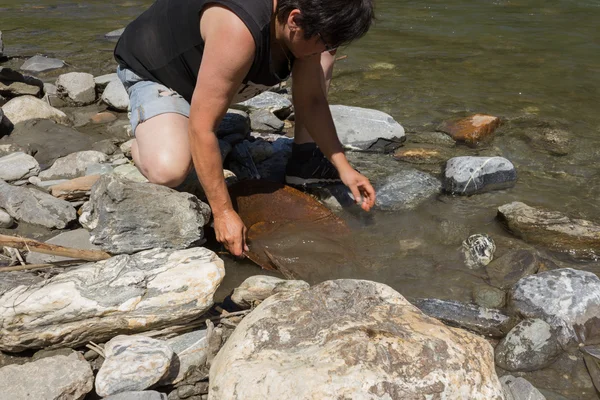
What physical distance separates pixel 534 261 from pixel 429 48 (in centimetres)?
448

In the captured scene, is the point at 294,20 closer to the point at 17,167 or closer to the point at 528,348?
the point at 528,348

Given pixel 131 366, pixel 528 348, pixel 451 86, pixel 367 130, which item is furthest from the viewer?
pixel 451 86

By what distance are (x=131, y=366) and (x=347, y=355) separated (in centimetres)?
77

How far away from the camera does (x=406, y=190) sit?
388cm

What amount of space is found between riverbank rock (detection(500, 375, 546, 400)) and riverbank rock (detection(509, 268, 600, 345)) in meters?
0.45

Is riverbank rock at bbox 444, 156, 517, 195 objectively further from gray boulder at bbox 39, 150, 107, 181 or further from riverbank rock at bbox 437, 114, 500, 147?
gray boulder at bbox 39, 150, 107, 181

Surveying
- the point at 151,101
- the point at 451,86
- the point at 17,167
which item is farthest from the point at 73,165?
the point at 451,86

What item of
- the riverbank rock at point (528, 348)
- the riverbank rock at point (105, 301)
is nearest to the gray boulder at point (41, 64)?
the riverbank rock at point (105, 301)

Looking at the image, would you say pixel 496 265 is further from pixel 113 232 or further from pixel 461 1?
pixel 461 1

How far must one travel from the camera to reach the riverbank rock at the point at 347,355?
6.31 ft

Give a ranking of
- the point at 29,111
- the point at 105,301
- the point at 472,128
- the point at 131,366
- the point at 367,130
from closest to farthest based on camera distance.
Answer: the point at 131,366 < the point at 105,301 < the point at 367,130 < the point at 472,128 < the point at 29,111

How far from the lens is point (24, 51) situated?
7.15 m

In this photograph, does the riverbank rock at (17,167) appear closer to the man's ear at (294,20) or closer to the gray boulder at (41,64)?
the man's ear at (294,20)

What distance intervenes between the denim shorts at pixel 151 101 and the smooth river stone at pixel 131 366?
4.97ft
